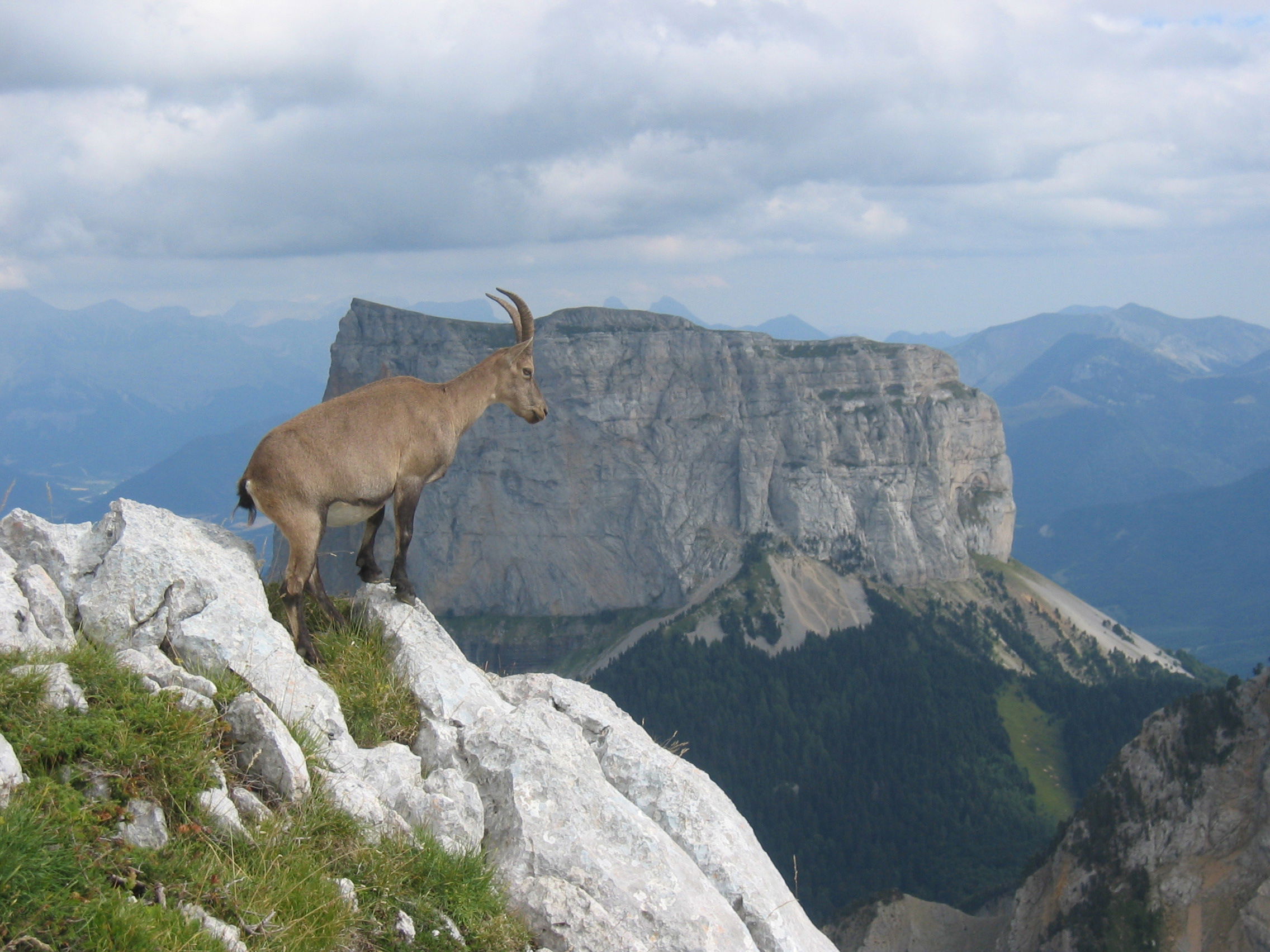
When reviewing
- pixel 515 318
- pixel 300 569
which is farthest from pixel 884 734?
pixel 300 569

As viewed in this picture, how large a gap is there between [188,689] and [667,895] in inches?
173

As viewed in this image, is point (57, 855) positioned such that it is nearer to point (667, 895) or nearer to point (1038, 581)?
point (667, 895)

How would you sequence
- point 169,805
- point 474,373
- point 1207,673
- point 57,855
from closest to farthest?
point 57,855 < point 169,805 < point 474,373 < point 1207,673

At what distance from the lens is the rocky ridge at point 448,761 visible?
305 inches

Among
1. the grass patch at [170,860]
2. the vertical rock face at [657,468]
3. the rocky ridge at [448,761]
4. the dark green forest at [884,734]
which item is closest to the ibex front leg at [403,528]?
the rocky ridge at [448,761]

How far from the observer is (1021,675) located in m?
138

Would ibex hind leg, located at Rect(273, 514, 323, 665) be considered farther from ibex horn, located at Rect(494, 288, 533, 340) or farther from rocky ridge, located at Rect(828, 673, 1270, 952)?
rocky ridge, located at Rect(828, 673, 1270, 952)

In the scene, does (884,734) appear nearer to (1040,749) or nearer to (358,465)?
(1040,749)

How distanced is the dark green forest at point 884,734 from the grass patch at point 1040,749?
130 centimetres

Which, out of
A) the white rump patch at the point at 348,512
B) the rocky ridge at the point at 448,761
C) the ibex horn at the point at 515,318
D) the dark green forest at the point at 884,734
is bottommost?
the dark green forest at the point at 884,734

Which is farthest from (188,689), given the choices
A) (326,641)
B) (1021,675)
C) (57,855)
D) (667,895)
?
(1021,675)

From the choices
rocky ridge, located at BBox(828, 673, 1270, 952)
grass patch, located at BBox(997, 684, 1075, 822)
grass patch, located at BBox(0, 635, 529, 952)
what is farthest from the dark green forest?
grass patch, located at BBox(0, 635, 529, 952)

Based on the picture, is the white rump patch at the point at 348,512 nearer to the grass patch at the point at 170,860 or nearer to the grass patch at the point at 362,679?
the grass patch at the point at 362,679

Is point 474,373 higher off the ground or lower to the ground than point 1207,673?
higher
